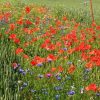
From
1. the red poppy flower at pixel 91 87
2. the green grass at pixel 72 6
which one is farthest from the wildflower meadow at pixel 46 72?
the green grass at pixel 72 6

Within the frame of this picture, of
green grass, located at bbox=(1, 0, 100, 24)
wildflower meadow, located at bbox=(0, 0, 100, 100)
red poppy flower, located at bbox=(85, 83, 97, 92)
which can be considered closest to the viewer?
wildflower meadow, located at bbox=(0, 0, 100, 100)

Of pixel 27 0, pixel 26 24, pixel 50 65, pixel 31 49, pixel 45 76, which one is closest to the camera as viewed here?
pixel 45 76

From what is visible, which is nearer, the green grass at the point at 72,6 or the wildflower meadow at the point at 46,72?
the wildflower meadow at the point at 46,72

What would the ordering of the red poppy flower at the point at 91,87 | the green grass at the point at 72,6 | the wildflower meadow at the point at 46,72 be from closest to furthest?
the wildflower meadow at the point at 46,72 < the red poppy flower at the point at 91,87 < the green grass at the point at 72,6

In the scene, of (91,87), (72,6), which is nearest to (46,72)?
(91,87)

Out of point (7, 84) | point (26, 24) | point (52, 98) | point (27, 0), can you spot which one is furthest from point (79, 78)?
point (27, 0)

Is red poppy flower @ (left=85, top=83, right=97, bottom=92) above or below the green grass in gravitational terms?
above

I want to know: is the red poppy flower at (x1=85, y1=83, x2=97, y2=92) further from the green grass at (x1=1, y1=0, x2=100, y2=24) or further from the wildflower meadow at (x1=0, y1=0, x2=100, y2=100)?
the green grass at (x1=1, y1=0, x2=100, y2=24)

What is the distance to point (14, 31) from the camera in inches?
472

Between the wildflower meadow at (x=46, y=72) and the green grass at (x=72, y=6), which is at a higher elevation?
the wildflower meadow at (x=46, y=72)

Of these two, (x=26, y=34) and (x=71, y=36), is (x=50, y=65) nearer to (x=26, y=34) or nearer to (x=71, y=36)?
(x=71, y=36)

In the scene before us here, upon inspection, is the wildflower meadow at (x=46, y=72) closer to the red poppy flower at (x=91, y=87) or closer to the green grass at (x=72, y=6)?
the red poppy flower at (x=91, y=87)

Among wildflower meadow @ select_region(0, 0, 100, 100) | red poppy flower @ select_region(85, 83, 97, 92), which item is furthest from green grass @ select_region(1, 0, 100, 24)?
red poppy flower @ select_region(85, 83, 97, 92)

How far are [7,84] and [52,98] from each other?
839 mm
